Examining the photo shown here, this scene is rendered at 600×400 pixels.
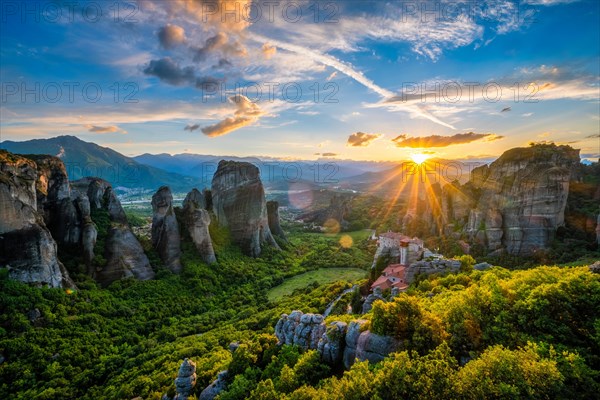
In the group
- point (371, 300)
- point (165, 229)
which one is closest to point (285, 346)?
point (371, 300)

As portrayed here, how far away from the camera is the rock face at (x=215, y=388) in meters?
23.0

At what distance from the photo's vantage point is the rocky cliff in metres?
56.5

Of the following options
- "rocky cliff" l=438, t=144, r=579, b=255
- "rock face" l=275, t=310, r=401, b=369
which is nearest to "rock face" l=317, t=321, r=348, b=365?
"rock face" l=275, t=310, r=401, b=369

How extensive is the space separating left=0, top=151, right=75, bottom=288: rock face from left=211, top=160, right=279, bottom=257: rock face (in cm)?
4250

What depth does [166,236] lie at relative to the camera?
59.3 metres

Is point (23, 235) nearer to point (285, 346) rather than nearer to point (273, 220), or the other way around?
point (285, 346)

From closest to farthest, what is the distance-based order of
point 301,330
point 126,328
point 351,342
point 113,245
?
point 351,342, point 301,330, point 126,328, point 113,245

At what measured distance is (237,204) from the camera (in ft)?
265

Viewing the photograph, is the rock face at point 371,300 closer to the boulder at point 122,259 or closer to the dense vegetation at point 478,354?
the dense vegetation at point 478,354

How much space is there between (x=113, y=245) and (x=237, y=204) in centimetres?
3472

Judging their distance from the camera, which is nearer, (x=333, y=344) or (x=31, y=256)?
(x=333, y=344)

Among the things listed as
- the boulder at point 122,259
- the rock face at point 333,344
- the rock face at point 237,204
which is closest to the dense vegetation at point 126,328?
the boulder at point 122,259

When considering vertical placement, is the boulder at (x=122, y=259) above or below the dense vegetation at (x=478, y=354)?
below

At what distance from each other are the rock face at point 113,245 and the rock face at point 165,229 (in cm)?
522
